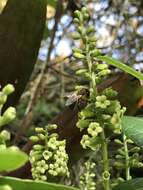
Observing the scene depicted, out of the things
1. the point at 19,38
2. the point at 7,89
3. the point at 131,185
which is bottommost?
the point at 131,185

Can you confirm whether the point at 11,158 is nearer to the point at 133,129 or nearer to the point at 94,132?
the point at 94,132

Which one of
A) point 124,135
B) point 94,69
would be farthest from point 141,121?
point 94,69

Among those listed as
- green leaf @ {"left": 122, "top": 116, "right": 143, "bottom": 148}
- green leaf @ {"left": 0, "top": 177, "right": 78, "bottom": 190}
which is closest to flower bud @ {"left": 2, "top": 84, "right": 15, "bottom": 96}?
green leaf @ {"left": 0, "top": 177, "right": 78, "bottom": 190}

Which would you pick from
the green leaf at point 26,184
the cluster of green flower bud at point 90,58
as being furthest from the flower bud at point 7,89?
the cluster of green flower bud at point 90,58

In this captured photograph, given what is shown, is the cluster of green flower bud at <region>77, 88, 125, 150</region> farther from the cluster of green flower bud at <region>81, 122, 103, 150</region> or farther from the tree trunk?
the tree trunk

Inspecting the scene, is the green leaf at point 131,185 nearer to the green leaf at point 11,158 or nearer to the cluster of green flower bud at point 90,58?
the cluster of green flower bud at point 90,58

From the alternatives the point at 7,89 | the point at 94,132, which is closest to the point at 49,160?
the point at 94,132
